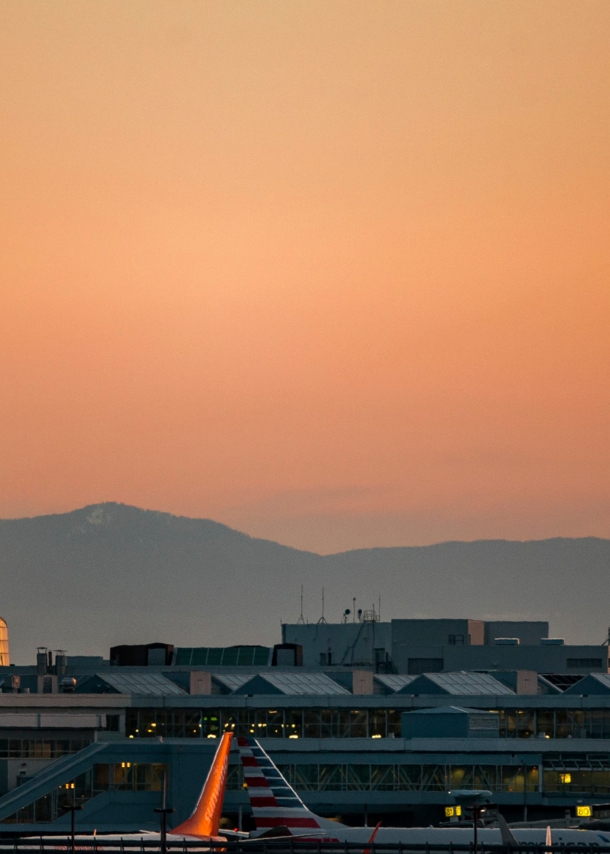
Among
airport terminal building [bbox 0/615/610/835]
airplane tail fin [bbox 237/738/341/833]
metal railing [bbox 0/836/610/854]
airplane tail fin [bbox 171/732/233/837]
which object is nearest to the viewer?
metal railing [bbox 0/836/610/854]

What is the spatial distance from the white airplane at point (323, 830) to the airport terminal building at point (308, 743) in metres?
23.7

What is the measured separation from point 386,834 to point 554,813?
174 ft

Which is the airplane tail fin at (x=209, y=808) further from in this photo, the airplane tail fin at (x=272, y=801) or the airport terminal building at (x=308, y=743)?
the airport terminal building at (x=308, y=743)

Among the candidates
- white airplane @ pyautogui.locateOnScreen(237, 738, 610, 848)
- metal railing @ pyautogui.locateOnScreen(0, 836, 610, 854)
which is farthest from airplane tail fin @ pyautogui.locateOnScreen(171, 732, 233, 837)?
metal railing @ pyautogui.locateOnScreen(0, 836, 610, 854)

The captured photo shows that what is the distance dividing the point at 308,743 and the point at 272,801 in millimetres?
47356

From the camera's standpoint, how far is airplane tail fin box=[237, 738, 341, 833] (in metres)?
124

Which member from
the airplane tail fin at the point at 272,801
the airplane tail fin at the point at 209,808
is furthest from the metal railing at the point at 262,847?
the airplane tail fin at the point at 272,801

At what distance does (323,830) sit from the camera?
12175 cm

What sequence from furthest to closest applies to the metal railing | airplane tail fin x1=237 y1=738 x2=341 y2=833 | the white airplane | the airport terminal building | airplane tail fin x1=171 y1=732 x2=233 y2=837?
the airport terminal building → airplane tail fin x1=237 y1=738 x2=341 y2=833 → the white airplane → airplane tail fin x1=171 y1=732 x2=233 y2=837 → the metal railing

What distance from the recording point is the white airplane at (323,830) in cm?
11612

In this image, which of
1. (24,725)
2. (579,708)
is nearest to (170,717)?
(24,725)

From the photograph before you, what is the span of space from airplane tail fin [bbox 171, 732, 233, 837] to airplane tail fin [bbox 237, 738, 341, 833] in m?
8.31

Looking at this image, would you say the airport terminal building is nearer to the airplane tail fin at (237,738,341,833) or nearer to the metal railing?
the airplane tail fin at (237,738,341,833)

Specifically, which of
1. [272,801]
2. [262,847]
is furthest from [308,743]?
[262,847]
